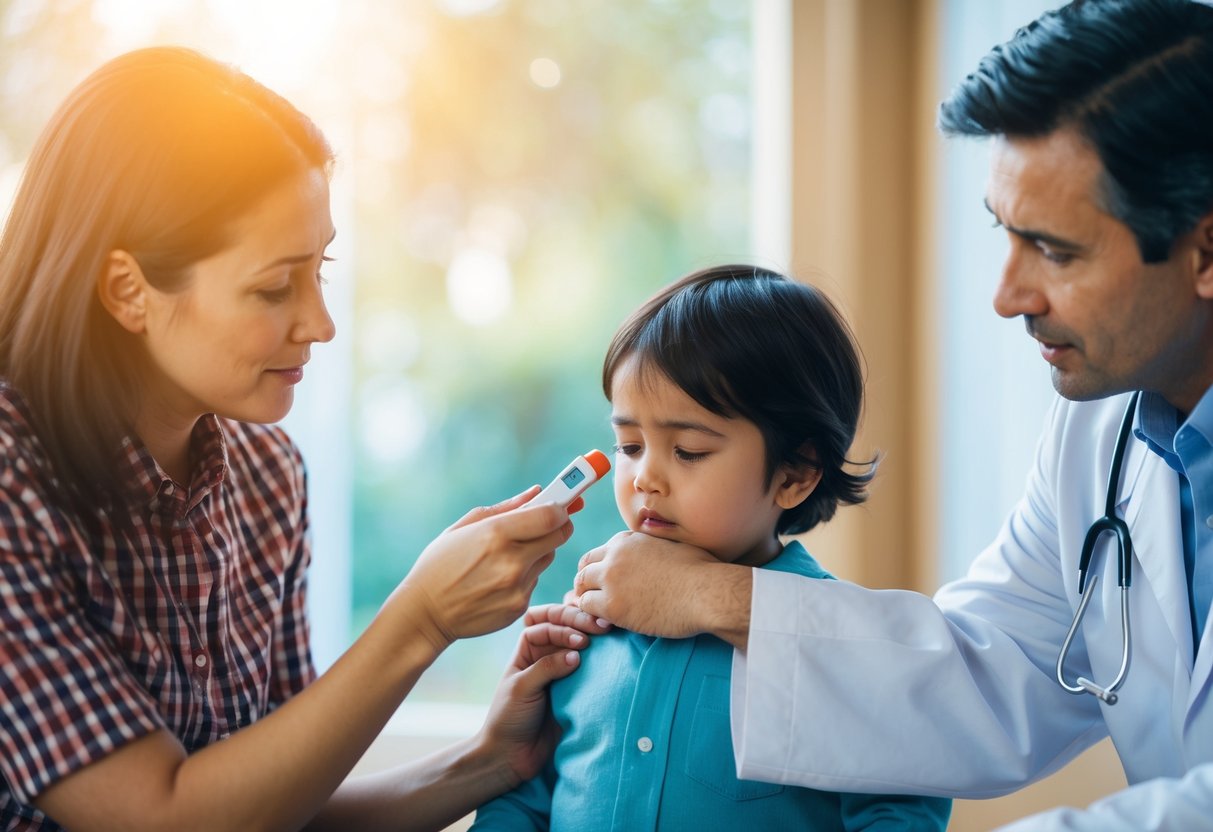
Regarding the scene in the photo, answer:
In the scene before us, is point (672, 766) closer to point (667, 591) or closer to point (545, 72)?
point (667, 591)

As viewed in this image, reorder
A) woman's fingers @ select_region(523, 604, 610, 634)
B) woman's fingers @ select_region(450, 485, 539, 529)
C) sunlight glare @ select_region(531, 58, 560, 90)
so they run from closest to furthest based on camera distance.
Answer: woman's fingers @ select_region(450, 485, 539, 529) < woman's fingers @ select_region(523, 604, 610, 634) < sunlight glare @ select_region(531, 58, 560, 90)

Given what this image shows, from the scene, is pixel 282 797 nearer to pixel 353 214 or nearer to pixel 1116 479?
pixel 1116 479

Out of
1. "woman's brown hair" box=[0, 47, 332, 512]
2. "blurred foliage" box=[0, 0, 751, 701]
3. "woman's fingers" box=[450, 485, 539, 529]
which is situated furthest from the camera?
"blurred foliage" box=[0, 0, 751, 701]

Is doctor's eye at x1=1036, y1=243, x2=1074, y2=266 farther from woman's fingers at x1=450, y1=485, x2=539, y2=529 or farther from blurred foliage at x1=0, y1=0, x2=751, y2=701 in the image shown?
blurred foliage at x1=0, y1=0, x2=751, y2=701

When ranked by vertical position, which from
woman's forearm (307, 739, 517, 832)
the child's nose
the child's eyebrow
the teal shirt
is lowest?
woman's forearm (307, 739, 517, 832)

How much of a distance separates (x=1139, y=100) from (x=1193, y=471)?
17.3 inches

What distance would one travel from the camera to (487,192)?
3082 mm

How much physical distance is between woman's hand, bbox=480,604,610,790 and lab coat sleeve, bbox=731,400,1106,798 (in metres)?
0.26

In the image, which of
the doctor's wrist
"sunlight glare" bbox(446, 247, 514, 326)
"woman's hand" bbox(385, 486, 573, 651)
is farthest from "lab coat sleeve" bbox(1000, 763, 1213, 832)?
"sunlight glare" bbox(446, 247, 514, 326)

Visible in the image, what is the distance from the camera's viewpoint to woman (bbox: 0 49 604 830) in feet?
3.96

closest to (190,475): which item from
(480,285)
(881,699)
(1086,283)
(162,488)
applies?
(162,488)

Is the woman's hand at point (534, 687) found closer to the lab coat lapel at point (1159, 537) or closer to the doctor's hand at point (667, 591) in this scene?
the doctor's hand at point (667, 591)

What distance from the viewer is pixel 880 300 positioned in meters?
2.47

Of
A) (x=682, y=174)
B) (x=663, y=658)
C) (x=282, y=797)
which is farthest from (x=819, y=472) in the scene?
(x=682, y=174)
